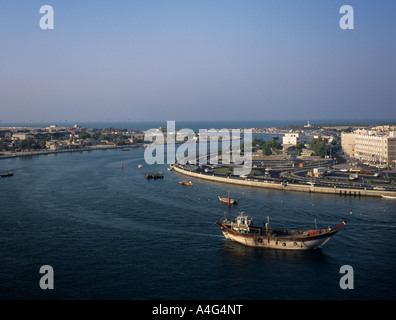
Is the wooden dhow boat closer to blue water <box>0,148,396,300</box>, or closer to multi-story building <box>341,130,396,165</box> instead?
blue water <box>0,148,396,300</box>

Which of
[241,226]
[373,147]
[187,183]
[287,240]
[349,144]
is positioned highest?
[349,144]

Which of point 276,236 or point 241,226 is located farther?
point 241,226

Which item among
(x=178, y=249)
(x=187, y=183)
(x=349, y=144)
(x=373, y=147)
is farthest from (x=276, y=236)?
(x=349, y=144)

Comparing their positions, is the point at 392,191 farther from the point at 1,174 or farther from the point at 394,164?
the point at 1,174

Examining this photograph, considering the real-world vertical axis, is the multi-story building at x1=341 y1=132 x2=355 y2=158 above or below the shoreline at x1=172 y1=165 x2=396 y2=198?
above

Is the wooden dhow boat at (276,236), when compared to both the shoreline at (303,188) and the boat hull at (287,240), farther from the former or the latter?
the shoreline at (303,188)

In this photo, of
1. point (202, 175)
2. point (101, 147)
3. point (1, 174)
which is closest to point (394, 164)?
point (202, 175)

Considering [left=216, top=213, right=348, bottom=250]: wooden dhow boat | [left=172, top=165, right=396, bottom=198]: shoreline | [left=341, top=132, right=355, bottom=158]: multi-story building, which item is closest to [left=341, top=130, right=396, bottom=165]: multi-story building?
[left=341, top=132, right=355, bottom=158]: multi-story building

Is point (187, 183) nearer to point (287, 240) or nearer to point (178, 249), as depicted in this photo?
point (178, 249)
